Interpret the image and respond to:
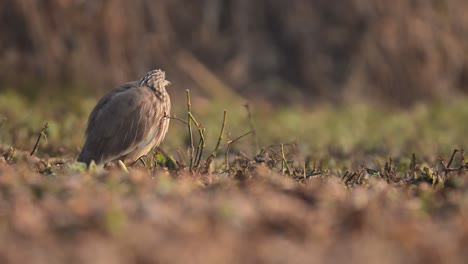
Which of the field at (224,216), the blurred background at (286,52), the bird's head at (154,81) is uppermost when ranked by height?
the blurred background at (286,52)

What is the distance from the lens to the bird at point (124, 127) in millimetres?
5863

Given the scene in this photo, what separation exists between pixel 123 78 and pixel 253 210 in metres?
8.49

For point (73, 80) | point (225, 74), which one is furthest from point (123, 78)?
point (225, 74)

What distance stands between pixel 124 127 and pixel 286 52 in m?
9.03

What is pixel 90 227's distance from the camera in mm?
3258

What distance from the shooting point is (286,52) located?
581 inches

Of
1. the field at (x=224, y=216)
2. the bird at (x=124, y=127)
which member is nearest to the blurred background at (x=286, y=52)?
the bird at (x=124, y=127)

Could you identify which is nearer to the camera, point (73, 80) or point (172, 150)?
point (172, 150)

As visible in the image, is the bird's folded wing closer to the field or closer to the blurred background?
the field

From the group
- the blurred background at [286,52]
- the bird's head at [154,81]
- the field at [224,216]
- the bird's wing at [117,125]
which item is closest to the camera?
the field at [224,216]

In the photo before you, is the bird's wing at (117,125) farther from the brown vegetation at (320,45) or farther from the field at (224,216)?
the brown vegetation at (320,45)

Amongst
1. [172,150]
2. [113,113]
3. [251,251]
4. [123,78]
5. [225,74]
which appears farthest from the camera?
[225,74]

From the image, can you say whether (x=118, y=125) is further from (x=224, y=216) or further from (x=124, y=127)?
(x=224, y=216)

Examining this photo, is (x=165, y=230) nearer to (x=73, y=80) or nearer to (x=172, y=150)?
(x=172, y=150)
